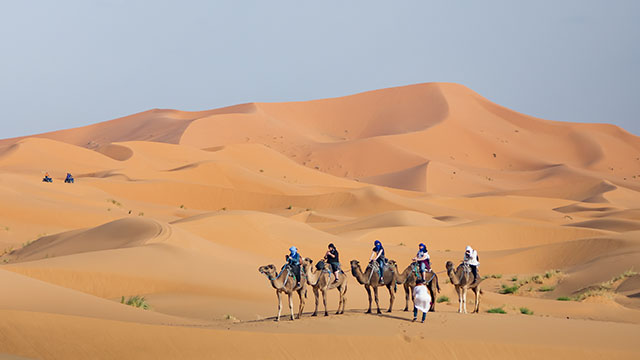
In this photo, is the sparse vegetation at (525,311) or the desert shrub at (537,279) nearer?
the sparse vegetation at (525,311)

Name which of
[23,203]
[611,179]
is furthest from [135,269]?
[611,179]

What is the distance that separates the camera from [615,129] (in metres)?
111

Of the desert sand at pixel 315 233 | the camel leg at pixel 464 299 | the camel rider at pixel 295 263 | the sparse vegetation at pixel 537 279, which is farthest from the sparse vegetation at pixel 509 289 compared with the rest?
the camel rider at pixel 295 263

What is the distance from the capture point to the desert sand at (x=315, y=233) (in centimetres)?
1162

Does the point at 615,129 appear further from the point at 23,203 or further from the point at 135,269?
the point at 135,269

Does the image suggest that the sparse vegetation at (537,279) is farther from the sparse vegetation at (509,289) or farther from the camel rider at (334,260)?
the camel rider at (334,260)

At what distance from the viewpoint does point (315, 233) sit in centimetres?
3506

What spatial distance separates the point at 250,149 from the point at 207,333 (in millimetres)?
66132

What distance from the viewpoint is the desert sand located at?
11625 mm

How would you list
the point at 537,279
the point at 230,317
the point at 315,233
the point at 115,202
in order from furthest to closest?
the point at 115,202 → the point at 315,233 → the point at 537,279 → the point at 230,317

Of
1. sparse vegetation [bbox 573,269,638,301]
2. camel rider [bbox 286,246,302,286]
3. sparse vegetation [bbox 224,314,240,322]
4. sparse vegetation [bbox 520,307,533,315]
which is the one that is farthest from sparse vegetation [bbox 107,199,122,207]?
camel rider [bbox 286,246,302,286]

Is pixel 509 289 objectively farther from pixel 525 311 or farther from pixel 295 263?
pixel 295 263

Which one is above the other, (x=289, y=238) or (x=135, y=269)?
(x=289, y=238)

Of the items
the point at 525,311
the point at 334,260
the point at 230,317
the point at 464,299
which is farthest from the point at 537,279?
the point at 334,260
